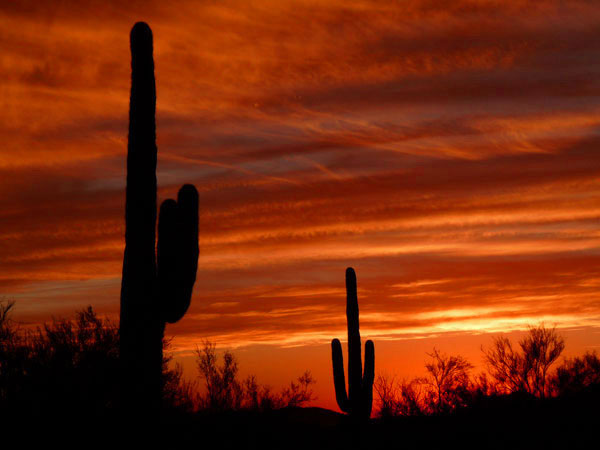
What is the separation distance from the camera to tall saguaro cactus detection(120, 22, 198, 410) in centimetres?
981

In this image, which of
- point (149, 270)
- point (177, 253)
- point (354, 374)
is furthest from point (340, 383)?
point (177, 253)

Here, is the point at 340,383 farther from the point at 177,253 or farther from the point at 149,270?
the point at 177,253

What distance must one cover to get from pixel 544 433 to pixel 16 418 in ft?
49.9

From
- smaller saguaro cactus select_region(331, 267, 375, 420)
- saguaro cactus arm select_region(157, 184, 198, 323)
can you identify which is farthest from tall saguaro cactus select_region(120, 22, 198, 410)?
smaller saguaro cactus select_region(331, 267, 375, 420)

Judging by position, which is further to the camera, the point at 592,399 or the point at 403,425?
the point at 403,425

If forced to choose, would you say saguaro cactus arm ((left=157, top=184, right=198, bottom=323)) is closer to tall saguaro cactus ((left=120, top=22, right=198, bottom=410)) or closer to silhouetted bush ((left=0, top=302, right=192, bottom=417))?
tall saguaro cactus ((left=120, top=22, right=198, bottom=410))

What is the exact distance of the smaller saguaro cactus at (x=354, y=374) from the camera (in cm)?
1845

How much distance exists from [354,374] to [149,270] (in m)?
9.62

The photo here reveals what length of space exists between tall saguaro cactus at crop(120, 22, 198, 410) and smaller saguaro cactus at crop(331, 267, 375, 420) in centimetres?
908

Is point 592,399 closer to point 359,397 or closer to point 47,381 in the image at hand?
point 359,397

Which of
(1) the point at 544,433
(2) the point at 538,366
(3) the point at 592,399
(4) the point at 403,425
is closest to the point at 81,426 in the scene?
(4) the point at 403,425

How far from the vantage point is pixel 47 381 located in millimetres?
23312

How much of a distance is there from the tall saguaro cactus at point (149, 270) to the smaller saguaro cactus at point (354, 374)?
9085 mm

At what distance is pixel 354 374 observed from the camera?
18.5 metres
